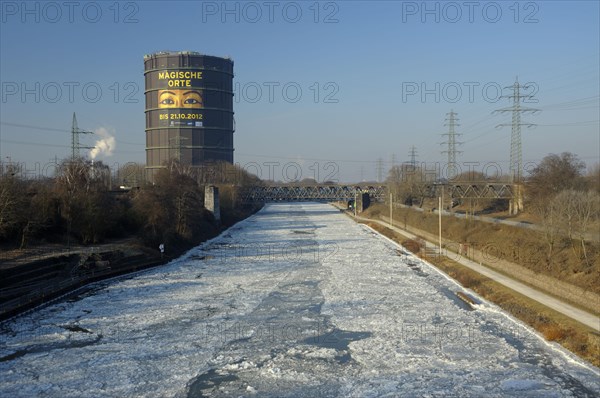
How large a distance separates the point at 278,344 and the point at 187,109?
66395 millimetres

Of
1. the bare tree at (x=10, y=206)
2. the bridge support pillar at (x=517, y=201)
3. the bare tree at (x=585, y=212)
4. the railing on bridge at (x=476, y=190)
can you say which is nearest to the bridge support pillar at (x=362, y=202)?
the railing on bridge at (x=476, y=190)

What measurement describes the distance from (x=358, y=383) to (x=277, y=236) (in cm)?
3307

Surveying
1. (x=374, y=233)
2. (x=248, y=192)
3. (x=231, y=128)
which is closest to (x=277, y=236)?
(x=374, y=233)

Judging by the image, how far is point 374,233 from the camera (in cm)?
4747

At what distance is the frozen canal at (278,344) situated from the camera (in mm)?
10820

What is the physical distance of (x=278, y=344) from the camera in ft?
44.8

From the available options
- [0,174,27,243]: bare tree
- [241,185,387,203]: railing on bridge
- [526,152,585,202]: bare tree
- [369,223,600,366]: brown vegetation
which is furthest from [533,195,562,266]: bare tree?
[241,185,387,203]: railing on bridge

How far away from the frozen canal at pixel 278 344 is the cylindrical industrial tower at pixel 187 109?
179 feet

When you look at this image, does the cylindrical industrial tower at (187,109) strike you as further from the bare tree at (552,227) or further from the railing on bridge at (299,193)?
the bare tree at (552,227)

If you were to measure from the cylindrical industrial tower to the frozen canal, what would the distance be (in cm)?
5466

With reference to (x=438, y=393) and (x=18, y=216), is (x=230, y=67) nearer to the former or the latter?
(x=18, y=216)

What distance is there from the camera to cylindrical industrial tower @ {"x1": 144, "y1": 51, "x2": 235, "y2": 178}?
76125 millimetres

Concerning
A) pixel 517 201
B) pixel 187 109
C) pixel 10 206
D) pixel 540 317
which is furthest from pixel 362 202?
pixel 540 317

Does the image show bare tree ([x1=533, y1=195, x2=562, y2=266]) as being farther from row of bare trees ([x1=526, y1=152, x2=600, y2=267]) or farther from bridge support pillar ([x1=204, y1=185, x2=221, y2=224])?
bridge support pillar ([x1=204, y1=185, x2=221, y2=224])
